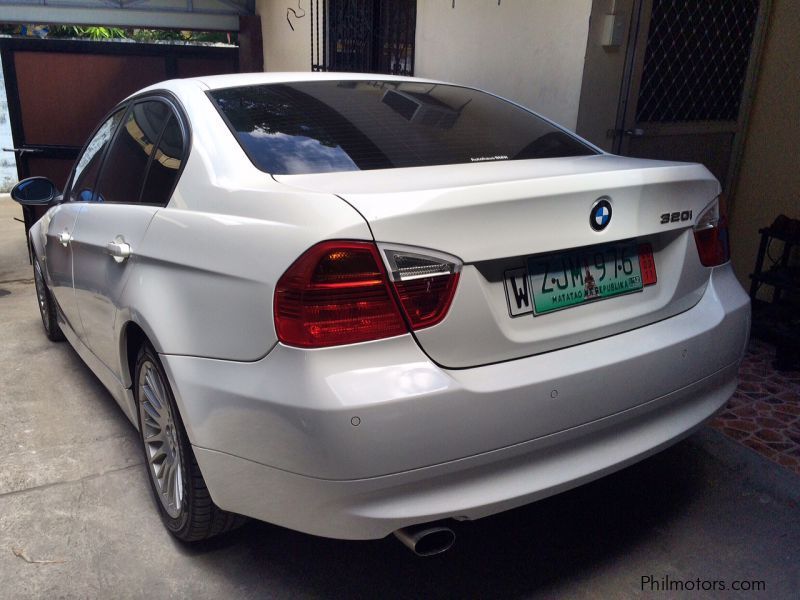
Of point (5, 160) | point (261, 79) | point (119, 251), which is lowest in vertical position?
point (5, 160)

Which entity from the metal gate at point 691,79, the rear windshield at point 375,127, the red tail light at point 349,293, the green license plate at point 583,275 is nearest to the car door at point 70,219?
the rear windshield at point 375,127

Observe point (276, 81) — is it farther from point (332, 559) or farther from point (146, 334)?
point (332, 559)

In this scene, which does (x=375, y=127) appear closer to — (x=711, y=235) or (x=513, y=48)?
(x=711, y=235)

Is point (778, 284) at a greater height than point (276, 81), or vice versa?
point (276, 81)

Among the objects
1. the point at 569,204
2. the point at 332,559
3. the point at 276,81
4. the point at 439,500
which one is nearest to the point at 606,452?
the point at 439,500

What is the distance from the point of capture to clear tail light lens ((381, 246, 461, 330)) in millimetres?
1767

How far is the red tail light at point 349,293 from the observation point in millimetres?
1755

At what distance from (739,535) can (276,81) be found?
2.32m

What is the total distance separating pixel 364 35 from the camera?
6742 millimetres

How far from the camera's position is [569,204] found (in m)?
1.98

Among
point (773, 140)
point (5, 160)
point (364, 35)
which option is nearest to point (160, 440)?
point (773, 140)

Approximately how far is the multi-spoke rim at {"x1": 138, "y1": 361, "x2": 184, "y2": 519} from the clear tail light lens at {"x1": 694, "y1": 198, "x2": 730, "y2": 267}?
5.77ft

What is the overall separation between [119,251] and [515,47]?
2919 mm

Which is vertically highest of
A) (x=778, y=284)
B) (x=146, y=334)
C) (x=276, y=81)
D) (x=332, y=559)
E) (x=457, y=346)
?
(x=276, y=81)
